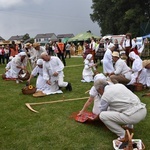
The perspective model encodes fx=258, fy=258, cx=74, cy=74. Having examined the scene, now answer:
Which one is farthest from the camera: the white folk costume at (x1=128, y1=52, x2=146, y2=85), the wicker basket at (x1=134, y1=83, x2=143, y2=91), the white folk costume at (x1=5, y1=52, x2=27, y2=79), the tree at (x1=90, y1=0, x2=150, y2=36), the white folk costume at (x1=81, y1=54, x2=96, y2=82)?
the tree at (x1=90, y1=0, x2=150, y2=36)

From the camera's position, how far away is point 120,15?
132ft

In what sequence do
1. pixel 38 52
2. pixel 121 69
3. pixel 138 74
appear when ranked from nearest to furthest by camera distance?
pixel 121 69 → pixel 138 74 → pixel 38 52

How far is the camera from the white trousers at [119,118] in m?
4.20

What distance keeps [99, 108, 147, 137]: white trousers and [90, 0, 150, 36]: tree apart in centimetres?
3191

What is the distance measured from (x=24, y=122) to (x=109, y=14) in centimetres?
3790

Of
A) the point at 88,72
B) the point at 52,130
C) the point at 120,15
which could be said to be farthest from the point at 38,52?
the point at 120,15

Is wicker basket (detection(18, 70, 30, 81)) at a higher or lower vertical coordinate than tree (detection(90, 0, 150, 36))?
lower

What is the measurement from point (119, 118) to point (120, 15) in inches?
1492

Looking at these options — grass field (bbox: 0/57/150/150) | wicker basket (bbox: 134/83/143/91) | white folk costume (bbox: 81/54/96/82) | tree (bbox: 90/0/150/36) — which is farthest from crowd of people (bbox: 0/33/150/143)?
tree (bbox: 90/0/150/36)

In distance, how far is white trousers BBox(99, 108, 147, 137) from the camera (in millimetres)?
4195

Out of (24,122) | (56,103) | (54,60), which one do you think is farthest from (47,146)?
(54,60)

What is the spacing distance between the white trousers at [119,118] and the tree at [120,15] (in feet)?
105

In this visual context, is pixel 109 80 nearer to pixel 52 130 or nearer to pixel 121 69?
pixel 52 130

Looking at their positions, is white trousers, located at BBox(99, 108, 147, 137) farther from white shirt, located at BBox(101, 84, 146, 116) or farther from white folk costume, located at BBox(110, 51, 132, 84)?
white folk costume, located at BBox(110, 51, 132, 84)
